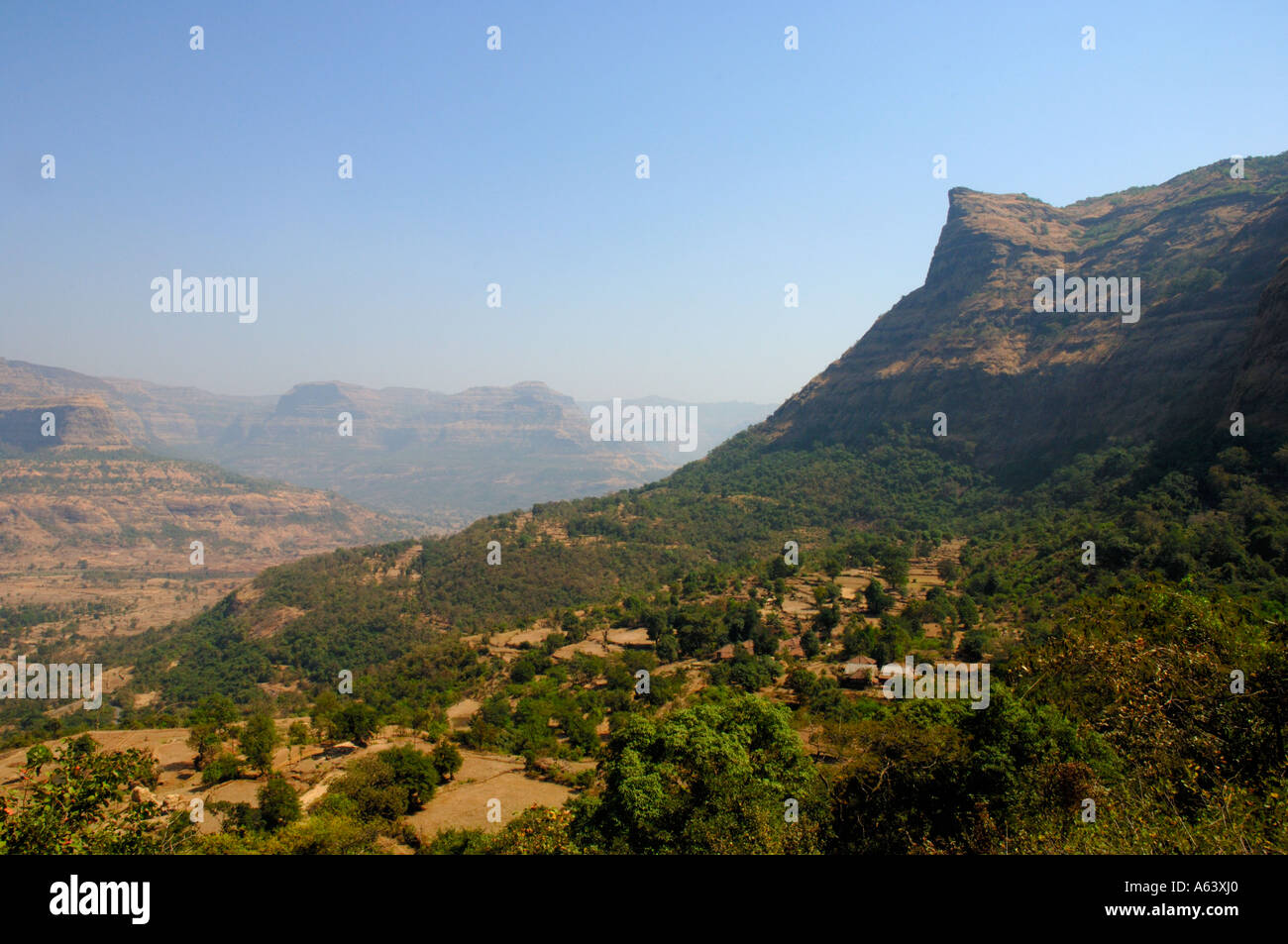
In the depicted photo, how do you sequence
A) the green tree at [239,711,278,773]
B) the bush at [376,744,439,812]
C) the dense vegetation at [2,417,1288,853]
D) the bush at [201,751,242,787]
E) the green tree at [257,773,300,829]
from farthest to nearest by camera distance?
the green tree at [239,711,278,773] → the bush at [201,751,242,787] → the bush at [376,744,439,812] → the green tree at [257,773,300,829] → the dense vegetation at [2,417,1288,853]

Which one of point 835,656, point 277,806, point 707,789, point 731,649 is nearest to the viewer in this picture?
point 707,789

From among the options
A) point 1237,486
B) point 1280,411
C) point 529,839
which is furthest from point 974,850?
point 1280,411

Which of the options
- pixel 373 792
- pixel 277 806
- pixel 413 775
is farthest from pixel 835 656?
pixel 277 806

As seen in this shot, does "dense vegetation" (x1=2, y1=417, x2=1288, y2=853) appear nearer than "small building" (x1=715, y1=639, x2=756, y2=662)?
Yes

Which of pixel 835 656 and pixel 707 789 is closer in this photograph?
pixel 707 789

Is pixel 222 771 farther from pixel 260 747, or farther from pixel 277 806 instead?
pixel 277 806

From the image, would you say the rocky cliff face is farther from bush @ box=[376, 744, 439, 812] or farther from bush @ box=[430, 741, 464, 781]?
bush @ box=[376, 744, 439, 812]

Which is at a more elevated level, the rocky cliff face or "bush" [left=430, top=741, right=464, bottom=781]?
the rocky cliff face

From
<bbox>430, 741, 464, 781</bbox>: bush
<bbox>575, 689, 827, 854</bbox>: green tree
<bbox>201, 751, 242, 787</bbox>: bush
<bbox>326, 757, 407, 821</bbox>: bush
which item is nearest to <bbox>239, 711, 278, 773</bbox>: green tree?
Answer: <bbox>201, 751, 242, 787</bbox>: bush

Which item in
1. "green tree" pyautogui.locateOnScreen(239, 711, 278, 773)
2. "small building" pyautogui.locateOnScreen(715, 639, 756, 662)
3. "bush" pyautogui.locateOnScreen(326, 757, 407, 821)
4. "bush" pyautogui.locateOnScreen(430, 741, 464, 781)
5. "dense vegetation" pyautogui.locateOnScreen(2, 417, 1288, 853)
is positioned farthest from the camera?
"small building" pyautogui.locateOnScreen(715, 639, 756, 662)

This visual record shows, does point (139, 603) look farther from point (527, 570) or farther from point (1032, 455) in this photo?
point (1032, 455)
